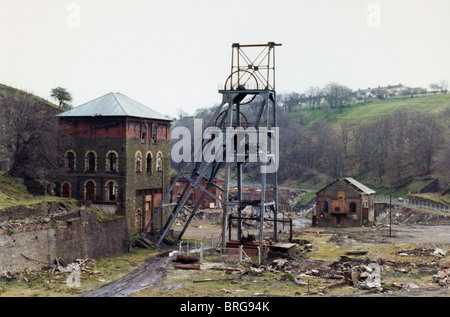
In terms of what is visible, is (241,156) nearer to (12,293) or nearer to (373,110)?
(12,293)

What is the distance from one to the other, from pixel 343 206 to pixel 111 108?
88.2 ft

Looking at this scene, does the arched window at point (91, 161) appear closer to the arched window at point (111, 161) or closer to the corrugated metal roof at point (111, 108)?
the arched window at point (111, 161)

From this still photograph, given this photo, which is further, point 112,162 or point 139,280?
point 112,162

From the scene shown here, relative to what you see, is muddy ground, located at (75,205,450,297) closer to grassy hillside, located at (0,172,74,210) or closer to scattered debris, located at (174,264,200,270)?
scattered debris, located at (174,264,200,270)

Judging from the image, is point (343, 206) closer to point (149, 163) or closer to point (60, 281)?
point (149, 163)

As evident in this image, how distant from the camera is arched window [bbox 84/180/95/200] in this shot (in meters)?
38.7

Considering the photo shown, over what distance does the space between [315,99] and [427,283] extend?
423ft

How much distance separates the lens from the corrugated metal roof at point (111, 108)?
125 feet

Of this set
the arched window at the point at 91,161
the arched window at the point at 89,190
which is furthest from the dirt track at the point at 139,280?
the arched window at the point at 91,161

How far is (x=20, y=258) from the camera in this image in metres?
26.7

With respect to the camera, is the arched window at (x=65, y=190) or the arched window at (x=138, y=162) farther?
the arched window at (x=138, y=162)

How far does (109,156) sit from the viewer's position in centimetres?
3834

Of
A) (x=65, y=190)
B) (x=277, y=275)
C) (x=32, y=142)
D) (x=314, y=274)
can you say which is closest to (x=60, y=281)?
(x=277, y=275)

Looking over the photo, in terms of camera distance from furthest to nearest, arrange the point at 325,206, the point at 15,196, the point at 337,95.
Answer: the point at 337,95, the point at 325,206, the point at 15,196
